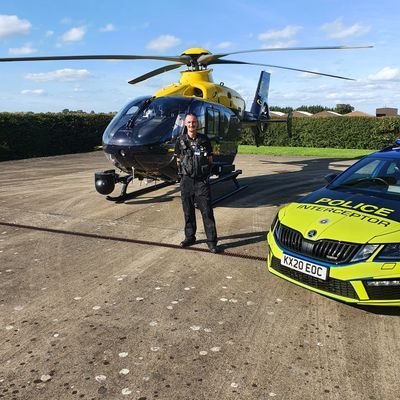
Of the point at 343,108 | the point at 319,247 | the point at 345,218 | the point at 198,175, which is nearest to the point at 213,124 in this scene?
the point at 198,175

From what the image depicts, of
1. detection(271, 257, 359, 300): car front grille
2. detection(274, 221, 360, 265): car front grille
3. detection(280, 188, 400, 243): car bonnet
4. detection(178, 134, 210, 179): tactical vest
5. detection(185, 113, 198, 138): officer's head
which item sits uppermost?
detection(185, 113, 198, 138): officer's head

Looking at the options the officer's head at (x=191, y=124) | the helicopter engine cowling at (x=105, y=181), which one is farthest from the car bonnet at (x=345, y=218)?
the helicopter engine cowling at (x=105, y=181)

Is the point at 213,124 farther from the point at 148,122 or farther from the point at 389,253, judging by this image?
the point at 389,253

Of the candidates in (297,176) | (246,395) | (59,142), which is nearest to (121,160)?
(246,395)

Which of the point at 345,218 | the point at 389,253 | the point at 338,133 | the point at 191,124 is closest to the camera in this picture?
the point at 389,253

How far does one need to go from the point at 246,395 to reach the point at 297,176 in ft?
39.3

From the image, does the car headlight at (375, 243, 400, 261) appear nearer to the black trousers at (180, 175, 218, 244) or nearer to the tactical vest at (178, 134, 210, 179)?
the black trousers at (180, 175, 218, 244)

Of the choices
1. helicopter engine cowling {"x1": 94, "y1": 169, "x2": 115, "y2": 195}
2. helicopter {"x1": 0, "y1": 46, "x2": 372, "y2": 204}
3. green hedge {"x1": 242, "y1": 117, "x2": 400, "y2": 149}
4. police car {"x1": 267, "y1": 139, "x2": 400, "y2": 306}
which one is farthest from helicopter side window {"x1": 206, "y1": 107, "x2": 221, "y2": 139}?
green hedge {"x1": 242, "y1": 117, "x2": 400, "y2": 149}

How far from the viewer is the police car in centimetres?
374

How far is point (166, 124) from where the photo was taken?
28.0 ft

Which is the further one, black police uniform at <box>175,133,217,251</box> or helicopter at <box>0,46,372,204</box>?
helicopter at <box>0,46,372,204</box>

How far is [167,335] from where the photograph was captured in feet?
12.2

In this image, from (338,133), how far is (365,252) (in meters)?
26.4

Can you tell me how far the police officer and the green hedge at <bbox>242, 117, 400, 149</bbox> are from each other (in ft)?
69.7
